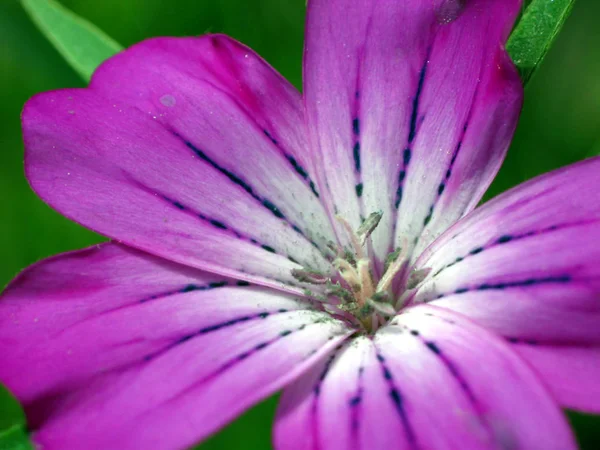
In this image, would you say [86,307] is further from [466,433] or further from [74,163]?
[466,433]

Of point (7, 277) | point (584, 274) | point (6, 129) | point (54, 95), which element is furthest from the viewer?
point (6, 129)

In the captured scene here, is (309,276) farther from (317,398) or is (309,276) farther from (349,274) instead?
(317,398)

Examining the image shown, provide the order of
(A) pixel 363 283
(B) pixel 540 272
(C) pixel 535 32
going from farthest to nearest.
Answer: (A) pixel 363 283 < (C) pixel 535 32 < (B) pixel 540 272

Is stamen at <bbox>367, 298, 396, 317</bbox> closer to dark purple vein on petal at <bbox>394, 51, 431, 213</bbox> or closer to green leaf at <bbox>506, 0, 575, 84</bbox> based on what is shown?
dark purple vein on petal at <bbox>394, 51, 431, 213</bbox>

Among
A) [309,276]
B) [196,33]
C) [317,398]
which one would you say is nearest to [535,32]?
[309,276]

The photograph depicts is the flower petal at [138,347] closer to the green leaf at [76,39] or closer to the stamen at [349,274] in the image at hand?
the stamen at [349,274]

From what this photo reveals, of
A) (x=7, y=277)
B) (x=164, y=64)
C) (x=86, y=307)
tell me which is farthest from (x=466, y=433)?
(x=7, y=277)

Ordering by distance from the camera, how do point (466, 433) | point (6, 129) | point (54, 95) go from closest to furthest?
point (466, 433)
point (54, 95)
point (6, 129)
